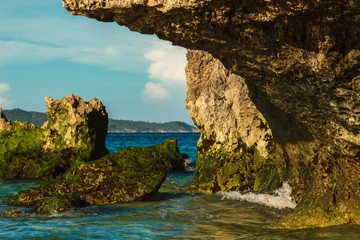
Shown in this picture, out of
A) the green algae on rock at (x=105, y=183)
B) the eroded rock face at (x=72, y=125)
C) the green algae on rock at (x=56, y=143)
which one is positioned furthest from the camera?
the eroded rock face at (x=72, y=125)

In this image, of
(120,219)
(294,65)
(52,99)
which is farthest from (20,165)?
(294,65)

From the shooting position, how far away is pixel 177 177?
18891 mm

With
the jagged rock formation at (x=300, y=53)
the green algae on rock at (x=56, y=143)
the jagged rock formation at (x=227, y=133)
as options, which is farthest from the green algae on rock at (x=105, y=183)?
the green algae on rock at (x=56, y=143)

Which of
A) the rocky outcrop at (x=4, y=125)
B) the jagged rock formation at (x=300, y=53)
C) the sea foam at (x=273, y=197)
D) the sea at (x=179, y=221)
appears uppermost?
the jagged rock formation at (x=300, y=53)

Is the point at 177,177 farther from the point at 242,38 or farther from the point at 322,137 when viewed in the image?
the point at 242,38

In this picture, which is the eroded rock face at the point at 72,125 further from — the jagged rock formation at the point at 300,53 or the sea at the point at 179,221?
the jagged rock formation at the point at 300,53

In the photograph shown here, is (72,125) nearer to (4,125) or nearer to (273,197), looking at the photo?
(4,125)

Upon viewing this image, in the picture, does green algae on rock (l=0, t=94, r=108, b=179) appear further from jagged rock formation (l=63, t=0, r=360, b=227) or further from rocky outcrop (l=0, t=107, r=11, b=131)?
jagged rock formation (l=63, t=0, r=360, b=227)

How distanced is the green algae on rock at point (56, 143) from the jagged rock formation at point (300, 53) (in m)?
12.5

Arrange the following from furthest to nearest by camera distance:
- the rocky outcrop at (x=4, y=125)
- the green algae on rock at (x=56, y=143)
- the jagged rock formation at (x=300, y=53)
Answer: the rocky outcrop at (x=4, y=125) < the green algae on rock at (x=56, y=143) < the jagged rock formation at (x=300, y=53)

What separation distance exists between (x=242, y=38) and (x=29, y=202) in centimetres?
741

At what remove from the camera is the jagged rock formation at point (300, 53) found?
520 cm

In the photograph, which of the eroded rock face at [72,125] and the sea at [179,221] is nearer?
the sea at [179,221]

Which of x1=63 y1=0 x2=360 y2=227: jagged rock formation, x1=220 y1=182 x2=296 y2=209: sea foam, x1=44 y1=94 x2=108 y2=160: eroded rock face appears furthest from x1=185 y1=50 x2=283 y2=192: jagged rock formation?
x1=44 y1=94 x2=108 y2=160: eroded rock face
